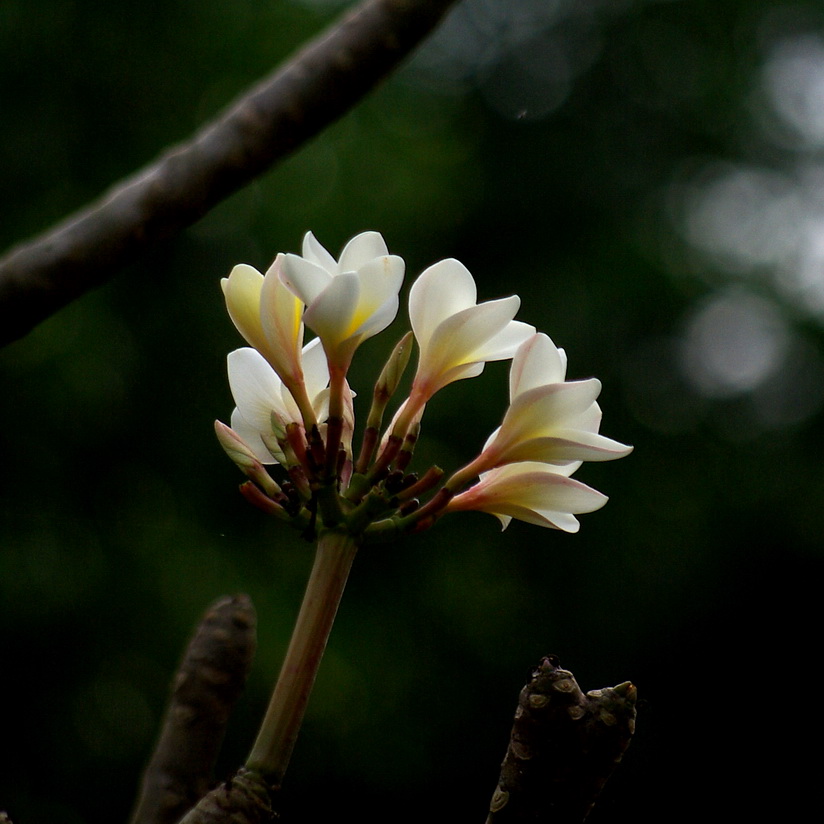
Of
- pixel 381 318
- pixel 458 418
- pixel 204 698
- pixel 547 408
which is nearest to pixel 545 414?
pixel 547 408

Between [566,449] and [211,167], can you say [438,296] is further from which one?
[211,167]

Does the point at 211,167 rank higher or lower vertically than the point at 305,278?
higher

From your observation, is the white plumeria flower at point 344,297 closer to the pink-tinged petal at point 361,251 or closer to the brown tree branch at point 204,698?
the pink-tinged petal at point 361,251

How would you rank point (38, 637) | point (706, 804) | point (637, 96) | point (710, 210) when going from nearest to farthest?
point (706, 804) → point (38, 637) → point (710, 210) → point (637, 96)

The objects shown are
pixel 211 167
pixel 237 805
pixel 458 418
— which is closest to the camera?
pixel 237 805

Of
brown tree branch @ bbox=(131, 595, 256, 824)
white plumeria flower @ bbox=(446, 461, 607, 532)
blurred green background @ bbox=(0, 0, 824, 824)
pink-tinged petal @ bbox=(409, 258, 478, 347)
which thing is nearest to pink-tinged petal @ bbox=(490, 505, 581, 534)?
white plumeria flower @ bbox=(446, 461, 607, 532)

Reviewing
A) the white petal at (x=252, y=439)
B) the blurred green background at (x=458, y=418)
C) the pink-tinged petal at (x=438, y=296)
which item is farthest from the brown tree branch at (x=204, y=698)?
the blurred green background at (x=458, y=418)

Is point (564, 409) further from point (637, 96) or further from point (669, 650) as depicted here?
point (637, 96)

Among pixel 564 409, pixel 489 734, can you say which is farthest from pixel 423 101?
pixel 564 409
